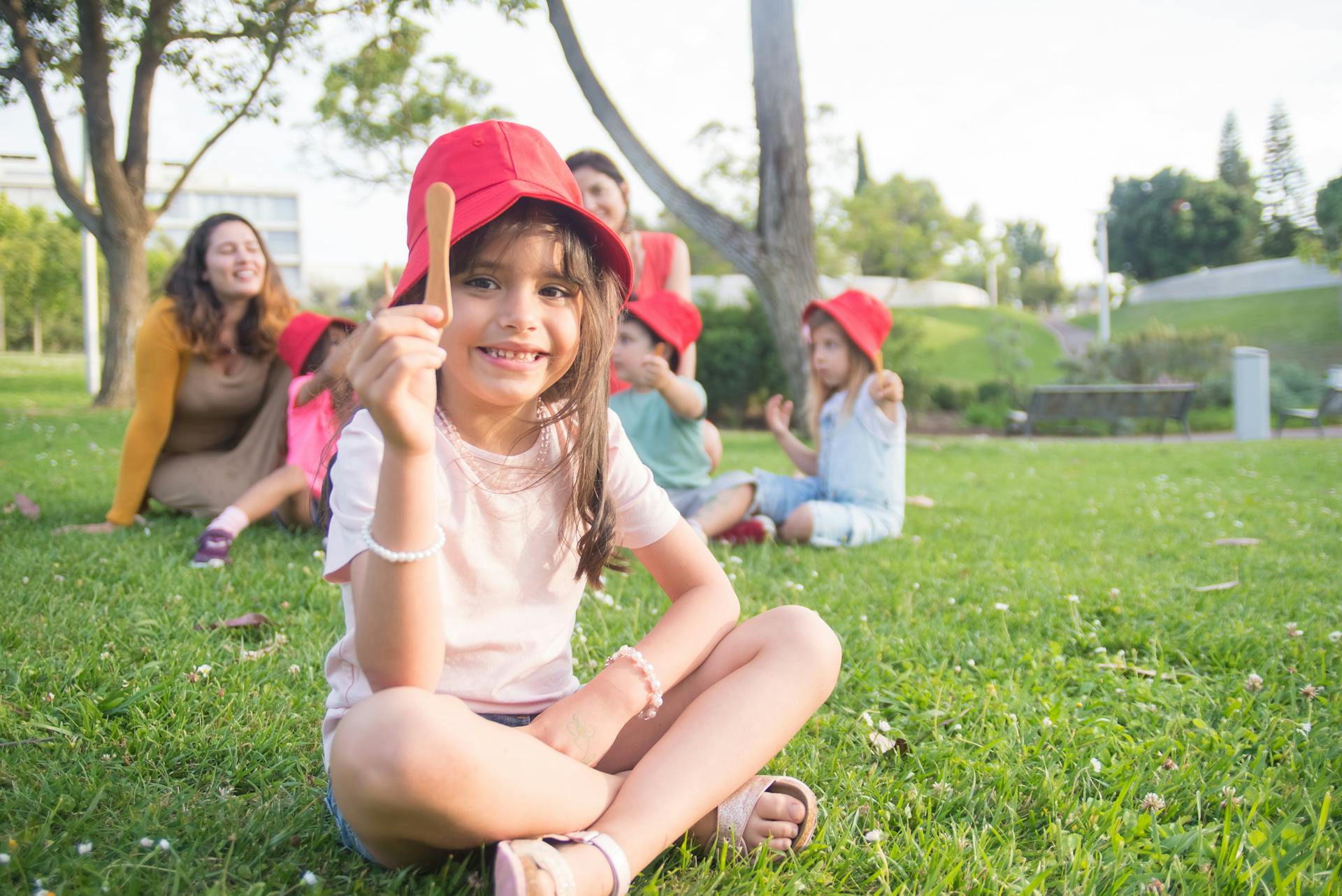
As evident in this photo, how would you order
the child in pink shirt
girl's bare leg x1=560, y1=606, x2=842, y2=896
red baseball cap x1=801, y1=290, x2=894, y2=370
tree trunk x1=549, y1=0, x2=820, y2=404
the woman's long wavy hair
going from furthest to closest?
tree trunk x1=549, y1=0, x2=820, y2=404 < red baseball cap x1=801, y1=290, x2=894, y2=370 < the child in pink shirt < the woman's long wavy hair < girl's bare leg x1=560, y1=606, x2=842, y2=896

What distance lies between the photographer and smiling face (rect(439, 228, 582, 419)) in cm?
154

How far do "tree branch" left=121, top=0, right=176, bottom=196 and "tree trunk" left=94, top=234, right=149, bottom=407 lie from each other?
2.67ft

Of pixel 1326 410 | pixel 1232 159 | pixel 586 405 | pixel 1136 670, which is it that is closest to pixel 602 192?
pixel 586 405

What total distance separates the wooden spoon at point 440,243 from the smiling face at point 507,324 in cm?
29

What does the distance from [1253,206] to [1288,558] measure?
5836 centimetres

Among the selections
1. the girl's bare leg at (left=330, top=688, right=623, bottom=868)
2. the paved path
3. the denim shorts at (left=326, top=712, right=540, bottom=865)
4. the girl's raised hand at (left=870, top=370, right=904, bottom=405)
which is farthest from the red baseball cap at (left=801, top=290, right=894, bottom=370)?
the paved path

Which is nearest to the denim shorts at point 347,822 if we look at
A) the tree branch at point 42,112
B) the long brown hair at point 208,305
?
the long brown hair at point 208,305

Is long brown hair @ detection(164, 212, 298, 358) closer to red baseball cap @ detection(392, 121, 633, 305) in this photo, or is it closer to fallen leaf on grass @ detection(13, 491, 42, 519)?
fallen leaf on grass @ detection(13, 491, 42, 519)

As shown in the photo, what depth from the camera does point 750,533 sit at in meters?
4.51

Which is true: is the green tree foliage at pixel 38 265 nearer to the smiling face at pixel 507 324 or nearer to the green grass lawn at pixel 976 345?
the green grass lawn at pixel 976 345

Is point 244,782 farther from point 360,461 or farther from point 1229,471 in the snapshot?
point 1229,471

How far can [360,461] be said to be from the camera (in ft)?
4.73

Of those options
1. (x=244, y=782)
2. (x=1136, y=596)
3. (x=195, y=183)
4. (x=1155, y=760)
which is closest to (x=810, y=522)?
(x=1136, y=596)

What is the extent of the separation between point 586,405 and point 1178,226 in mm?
59668
